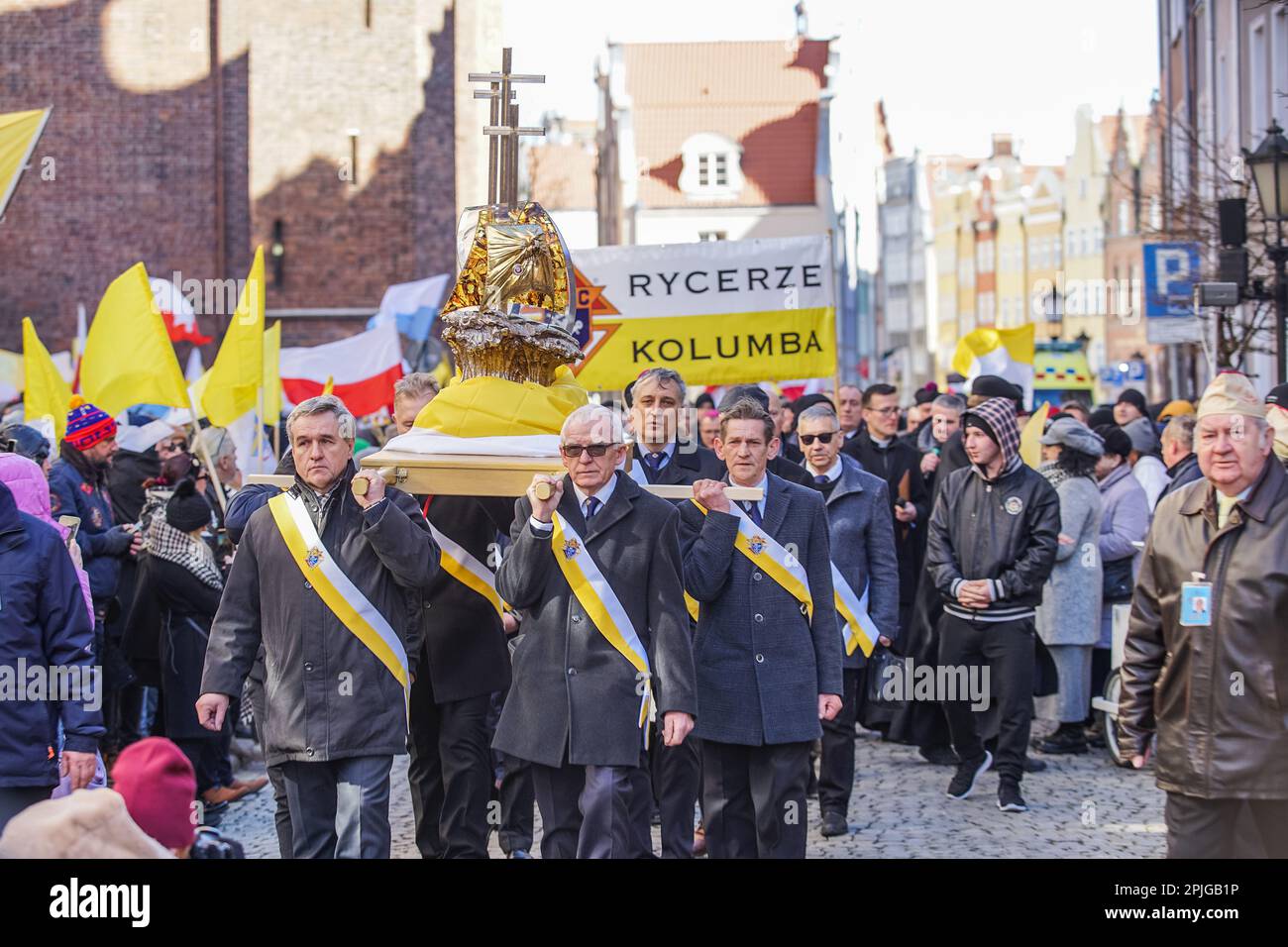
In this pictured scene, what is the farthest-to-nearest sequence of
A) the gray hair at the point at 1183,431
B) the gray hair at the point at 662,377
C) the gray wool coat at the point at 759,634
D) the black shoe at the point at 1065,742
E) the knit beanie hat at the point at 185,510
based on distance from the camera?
the black shoe at the point at 1065,742 < the gray hair at the point at 1183,431 < the knit beanie hat at the point at 185,510 < the gray hair at the point at 662,377 < the gray wool coat at the point at 759,634

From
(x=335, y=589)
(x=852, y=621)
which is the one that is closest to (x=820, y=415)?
(x=852, y=621)

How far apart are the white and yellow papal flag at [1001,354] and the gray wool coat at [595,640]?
11513 millimetres

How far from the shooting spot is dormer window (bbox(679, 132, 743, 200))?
59.6m

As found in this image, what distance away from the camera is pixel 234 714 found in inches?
434

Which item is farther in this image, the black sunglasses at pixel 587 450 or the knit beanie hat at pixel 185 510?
Result: the knit beanie hat at pixel 185 510

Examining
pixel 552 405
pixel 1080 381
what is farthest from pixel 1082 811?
pixel 1080 381

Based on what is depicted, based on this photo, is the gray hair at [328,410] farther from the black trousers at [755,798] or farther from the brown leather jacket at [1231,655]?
the brown leather jacket at [1231,655]

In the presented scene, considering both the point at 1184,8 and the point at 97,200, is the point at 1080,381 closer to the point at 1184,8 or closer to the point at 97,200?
the point at 1184,8

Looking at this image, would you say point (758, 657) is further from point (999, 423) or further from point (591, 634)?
point (999, 423)

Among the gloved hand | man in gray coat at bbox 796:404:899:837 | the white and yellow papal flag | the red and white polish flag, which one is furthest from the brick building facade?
man in gray coat at bbox 796:404:899:837

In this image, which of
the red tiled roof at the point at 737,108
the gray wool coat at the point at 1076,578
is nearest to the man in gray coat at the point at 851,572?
the gray wool coat at the point at 1076,578

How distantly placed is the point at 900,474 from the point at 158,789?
8.36 meters

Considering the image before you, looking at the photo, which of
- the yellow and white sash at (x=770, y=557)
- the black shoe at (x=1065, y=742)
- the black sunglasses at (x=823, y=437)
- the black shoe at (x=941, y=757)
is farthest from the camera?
the black shoe at (x=1065, y=742)

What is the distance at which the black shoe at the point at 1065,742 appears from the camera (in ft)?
38.1
